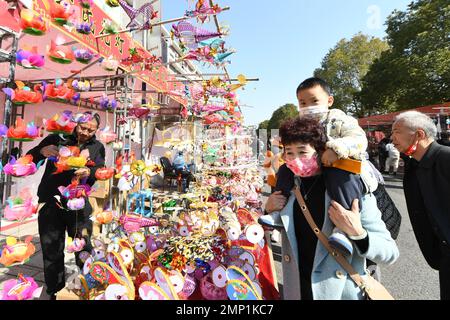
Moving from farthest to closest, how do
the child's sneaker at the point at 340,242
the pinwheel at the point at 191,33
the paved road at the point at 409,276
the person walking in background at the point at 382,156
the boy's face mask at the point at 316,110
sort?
the person walking in background at the point at 382,156
the pinwheel at the point at 191,33
the paved road at the point at 409,276
the boy's face mask at the point at 316,110
the child's sneaker at the point at 340,242

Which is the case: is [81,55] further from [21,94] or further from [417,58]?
[417,58]

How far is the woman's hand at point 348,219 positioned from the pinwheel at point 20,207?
1757 millimetres

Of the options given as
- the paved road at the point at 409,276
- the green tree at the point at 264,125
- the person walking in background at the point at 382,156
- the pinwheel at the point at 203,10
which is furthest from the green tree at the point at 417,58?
the green tree at the point at 264,125

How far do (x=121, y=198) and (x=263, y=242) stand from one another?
2.36m

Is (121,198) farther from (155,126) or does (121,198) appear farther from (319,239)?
(155,126)

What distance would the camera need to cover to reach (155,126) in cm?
847

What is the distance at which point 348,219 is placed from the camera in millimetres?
1056

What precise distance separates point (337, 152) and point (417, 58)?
70.2ft

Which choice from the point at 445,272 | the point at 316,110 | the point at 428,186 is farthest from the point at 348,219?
the point at 445,272

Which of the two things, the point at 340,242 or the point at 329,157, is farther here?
the point at 329,157

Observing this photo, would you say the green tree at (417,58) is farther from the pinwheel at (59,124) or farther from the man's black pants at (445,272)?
the pinwheel at (59,124)

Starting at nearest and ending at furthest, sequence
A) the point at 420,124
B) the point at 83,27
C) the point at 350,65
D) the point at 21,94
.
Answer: the point at 21,94 → the point at 420,124 → the point at 83,27 → the point at 350,65

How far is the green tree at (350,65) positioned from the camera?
92.7 feet
